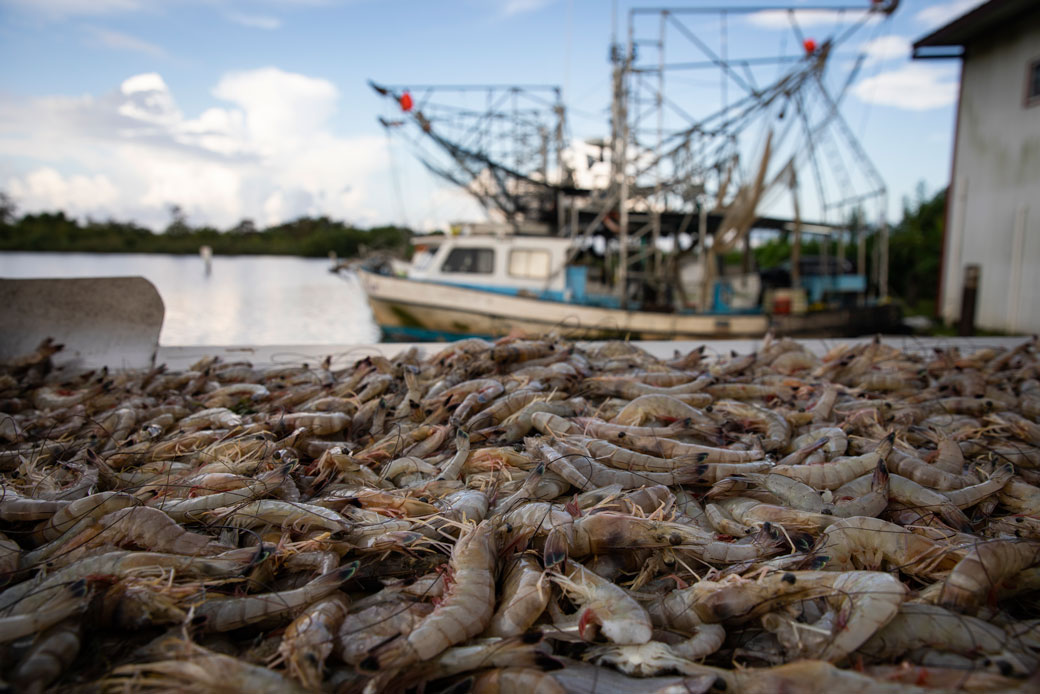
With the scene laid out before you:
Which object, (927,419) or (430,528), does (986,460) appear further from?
(430,528)

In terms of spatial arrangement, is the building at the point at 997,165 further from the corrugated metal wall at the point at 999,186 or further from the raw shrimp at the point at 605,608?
the raw shrimp at the point at 605,608

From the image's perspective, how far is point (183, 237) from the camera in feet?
229

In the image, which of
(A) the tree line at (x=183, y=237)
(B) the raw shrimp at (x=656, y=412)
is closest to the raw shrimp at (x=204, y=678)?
(B) the raw shrimp at (x=656, y=412)

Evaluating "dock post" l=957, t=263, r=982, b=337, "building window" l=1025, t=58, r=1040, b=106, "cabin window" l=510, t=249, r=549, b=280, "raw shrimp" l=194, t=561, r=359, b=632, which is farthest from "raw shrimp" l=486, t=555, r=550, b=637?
"building window" l=1025, t=58, r=1040, b=106

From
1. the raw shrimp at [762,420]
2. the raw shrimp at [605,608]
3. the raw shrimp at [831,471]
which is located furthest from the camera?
the raw shrimp at [762,420]

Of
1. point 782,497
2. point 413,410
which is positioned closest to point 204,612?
point 413,410

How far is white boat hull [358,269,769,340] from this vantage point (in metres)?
10.1

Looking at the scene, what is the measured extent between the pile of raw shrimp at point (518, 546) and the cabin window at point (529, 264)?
307 inches

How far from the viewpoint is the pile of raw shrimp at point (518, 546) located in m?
1.41

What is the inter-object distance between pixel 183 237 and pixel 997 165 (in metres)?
78.5

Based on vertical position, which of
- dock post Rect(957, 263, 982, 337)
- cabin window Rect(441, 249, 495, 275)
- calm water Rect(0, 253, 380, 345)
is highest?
cabin window Rect(441, 249, 495, 275)

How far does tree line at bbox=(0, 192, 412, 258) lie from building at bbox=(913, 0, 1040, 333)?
42563 mm

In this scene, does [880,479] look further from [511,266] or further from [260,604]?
[511,266]

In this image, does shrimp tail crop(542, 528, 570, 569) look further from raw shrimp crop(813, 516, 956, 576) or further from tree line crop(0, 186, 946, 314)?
tree line crop(0, 186, 946, 314)
